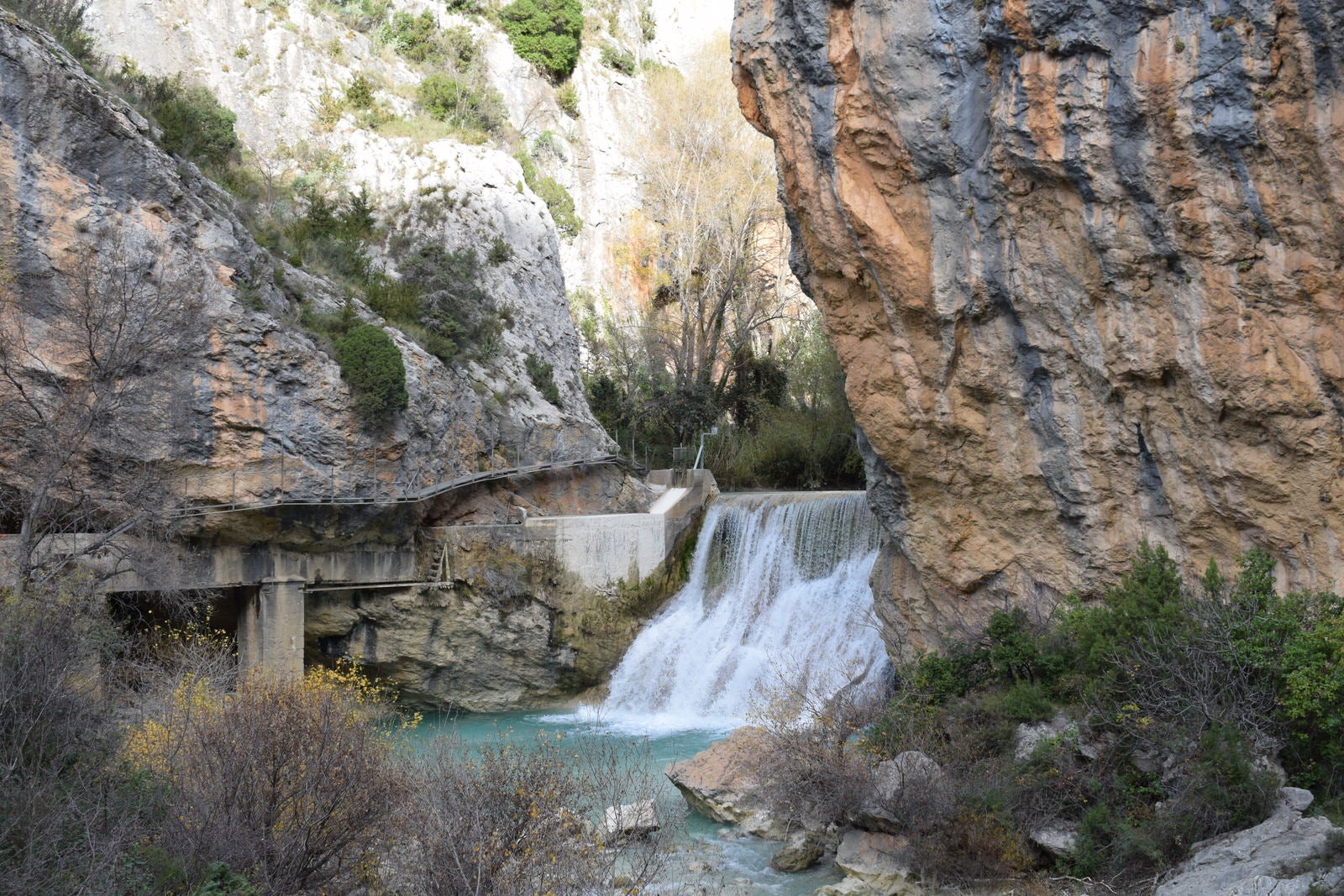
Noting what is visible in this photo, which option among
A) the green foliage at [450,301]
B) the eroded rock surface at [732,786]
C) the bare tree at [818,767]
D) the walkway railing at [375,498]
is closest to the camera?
the bare tree at [818,767]

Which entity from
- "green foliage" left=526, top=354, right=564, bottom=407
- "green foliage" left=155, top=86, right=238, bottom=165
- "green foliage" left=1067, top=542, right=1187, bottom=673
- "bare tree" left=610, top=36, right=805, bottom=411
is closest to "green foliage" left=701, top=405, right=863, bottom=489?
"bare tree" left=610, top=36, right=805, bottom=411

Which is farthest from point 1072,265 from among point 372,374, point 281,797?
point 372,374

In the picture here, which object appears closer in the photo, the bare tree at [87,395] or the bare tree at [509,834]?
the bare tree at [509,834]

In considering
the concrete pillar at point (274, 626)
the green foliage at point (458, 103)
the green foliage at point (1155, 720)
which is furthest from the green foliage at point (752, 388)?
the green foliage at point (1155, 720)

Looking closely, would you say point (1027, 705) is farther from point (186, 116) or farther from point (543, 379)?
point (186, 116)

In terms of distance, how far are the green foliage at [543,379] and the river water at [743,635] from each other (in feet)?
25.4

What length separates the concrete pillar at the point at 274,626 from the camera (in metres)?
18.8

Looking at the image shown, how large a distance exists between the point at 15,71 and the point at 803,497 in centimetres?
1679

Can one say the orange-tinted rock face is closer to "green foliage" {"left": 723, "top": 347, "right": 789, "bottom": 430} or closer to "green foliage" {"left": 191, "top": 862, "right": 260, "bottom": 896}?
"green foliage" {"left": 191, "top": 862, "right": 260, "bottom": 896}

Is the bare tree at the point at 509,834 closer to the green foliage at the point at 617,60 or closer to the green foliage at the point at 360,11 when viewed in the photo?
the green foliage at the point at 360,11

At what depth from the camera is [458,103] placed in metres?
36.5

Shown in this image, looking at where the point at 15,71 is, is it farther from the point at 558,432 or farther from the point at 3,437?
the point at 558,432

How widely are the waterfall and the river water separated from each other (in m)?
0.02

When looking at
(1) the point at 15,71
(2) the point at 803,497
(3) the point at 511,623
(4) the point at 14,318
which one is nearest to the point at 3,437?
(4) the point at 14,318
